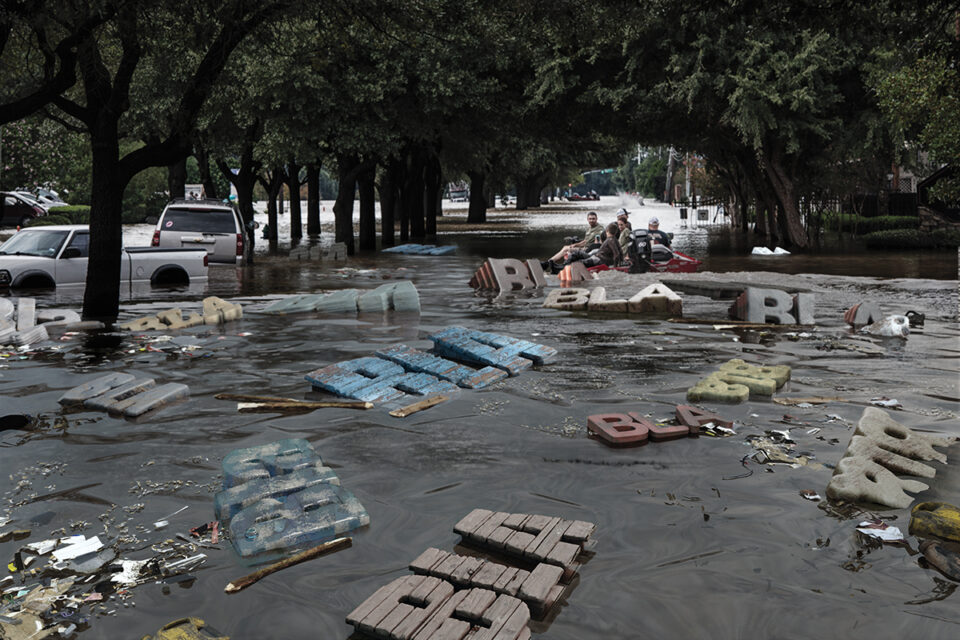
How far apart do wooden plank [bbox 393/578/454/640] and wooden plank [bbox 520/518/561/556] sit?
1.98 feet

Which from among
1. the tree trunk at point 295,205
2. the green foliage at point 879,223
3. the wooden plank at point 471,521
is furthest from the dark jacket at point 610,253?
the tree trunk at point 295,205

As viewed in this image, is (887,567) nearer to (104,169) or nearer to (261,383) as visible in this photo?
(261,383)

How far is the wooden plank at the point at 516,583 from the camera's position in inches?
193

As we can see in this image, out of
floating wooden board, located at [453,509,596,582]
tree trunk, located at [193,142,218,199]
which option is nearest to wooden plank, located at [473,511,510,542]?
floating wooden board, located at [453,509,596,582]

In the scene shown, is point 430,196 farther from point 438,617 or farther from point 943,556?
point 438,617

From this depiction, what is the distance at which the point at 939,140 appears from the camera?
25.2 m

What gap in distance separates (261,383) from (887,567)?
6968 millimetres

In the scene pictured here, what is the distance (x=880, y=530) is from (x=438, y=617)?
2.90 metres

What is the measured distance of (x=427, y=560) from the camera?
5227 millimetres

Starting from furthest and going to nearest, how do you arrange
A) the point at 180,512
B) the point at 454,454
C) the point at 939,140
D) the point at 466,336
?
the point at 939,140 → the point at 466,336 → the point at 454,454 → the point at 180,512

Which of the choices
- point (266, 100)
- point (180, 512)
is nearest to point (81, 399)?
point (180, 512)

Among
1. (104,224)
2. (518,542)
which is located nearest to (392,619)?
(518,542)

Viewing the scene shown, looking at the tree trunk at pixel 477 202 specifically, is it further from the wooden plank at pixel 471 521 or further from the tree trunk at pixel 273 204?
the wooden plank at pixel 471 521

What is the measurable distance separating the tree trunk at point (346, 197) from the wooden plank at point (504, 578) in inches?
1088
